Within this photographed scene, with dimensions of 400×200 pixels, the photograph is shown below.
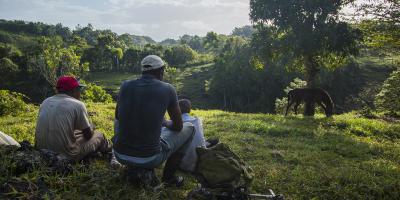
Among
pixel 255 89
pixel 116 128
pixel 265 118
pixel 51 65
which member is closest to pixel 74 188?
pixel 116 128

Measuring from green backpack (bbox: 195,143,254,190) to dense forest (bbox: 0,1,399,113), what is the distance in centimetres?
1640

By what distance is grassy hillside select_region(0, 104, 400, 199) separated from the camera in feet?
21.1

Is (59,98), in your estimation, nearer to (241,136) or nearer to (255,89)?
(241,136)

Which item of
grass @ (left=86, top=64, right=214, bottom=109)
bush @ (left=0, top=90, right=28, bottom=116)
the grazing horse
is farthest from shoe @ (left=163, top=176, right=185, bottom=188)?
grass @ (left=86, top=64, right=214, bottom=109)

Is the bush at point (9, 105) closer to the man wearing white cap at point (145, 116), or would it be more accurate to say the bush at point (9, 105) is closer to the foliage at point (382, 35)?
the man wearing white cap at point (145, 116)

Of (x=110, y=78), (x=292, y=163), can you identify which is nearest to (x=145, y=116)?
(x=292, y=163)

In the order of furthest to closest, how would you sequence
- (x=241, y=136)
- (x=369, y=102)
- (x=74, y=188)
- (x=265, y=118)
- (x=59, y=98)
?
(x=369, y=102) < (x=265, y=118) < (x=241, y=136) < (x=59, y=98) < (x=74, y=188)

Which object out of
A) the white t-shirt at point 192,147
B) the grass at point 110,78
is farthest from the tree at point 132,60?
the white t-shirt at point 192,147

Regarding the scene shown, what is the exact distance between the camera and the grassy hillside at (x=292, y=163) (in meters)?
6.43

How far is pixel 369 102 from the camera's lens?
64438 millimetres

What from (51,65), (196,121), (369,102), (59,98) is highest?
(59,98)

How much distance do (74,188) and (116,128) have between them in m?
1.40

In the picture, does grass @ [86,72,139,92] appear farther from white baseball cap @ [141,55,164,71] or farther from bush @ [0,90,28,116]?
white baseball cap @ [141,55,164,71]

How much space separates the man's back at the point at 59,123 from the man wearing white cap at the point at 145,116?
4.15ft
